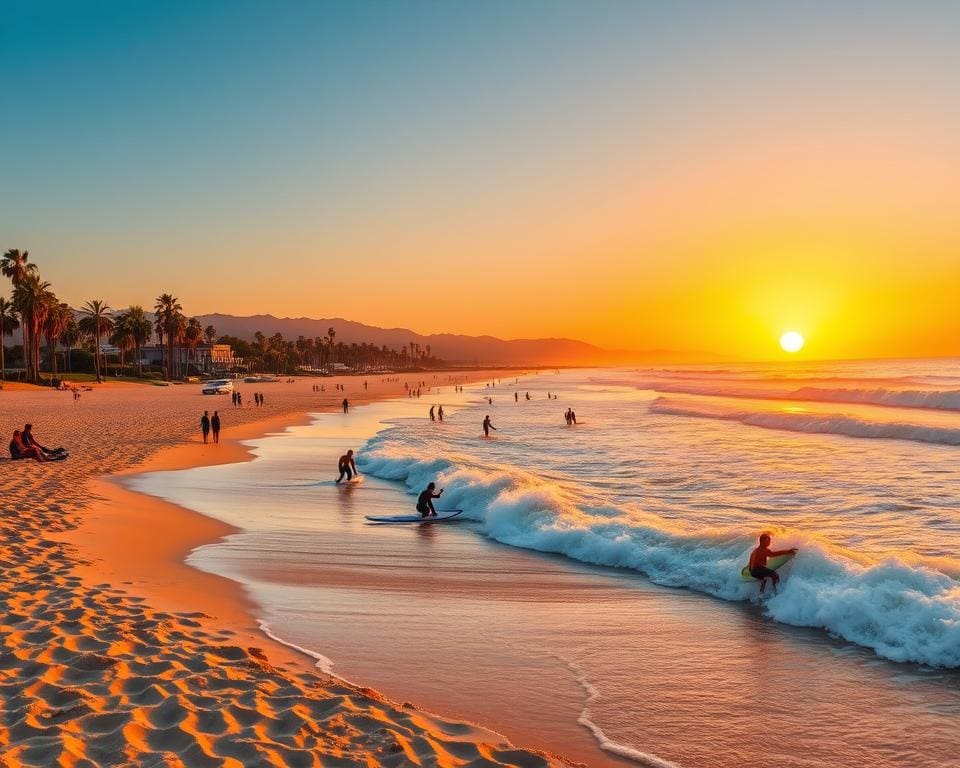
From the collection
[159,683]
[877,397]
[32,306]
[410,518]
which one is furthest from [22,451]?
[32,306]

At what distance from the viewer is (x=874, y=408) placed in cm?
5612

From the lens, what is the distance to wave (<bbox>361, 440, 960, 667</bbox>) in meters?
9.05

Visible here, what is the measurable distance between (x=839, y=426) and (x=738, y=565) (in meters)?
33.5

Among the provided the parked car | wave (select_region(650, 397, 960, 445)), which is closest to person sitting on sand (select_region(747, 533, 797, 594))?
wave (select_region(650, 397, 960, 445))

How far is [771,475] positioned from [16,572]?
20.7 meters


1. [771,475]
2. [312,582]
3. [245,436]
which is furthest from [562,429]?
[312,582]

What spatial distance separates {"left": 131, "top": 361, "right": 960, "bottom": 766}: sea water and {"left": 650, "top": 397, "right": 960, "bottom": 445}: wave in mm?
12048

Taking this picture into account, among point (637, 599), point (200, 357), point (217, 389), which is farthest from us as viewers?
point (200, 357)

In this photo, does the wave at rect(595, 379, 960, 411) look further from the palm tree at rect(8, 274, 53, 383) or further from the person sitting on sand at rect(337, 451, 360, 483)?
the palm tree at rect(8, 274, 53, 383)

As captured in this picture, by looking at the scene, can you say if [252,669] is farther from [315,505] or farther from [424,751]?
[315,505]

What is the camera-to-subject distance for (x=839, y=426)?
41438mm

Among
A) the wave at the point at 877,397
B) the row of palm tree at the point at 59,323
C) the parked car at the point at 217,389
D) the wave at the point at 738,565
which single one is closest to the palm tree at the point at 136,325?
the row of palm tree at the point at 59,323

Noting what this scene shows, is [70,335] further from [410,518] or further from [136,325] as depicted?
[410,518]

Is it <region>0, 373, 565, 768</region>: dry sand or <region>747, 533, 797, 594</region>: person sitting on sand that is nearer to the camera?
<region>0, 373, 565, 768</region>: dry sand
